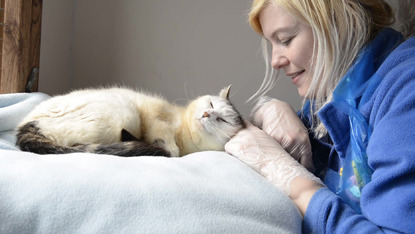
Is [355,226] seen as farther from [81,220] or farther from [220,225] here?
[81,220]

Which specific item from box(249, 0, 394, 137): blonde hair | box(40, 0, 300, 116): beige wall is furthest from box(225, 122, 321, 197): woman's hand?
box(40, 0, 300, 116): beige wall

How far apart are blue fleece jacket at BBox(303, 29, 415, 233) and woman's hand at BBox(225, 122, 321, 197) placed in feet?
0.37

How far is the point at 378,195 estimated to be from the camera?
655mm

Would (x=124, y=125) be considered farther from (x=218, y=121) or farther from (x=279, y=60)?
(x=279, y=60)

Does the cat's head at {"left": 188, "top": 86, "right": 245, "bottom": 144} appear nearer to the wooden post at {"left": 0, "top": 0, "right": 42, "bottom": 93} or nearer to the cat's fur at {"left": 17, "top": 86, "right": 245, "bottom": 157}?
the cat's fur at {"left": 17, "top": 86, "right": 245, "bottom": 157}

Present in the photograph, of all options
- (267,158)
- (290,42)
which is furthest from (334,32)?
(267,158)

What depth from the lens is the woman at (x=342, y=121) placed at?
64 centimetres

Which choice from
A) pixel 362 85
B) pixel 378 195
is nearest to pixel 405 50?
pixel 362 85

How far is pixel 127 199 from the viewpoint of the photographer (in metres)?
0.60

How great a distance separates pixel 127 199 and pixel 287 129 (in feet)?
2.25

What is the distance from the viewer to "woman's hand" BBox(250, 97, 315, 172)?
1095mm

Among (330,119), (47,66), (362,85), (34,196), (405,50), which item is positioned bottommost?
(47,66)

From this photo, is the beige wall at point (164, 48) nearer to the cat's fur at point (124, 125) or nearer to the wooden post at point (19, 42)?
the wooden post at point (19, 42)

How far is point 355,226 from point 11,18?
5.20 ft
